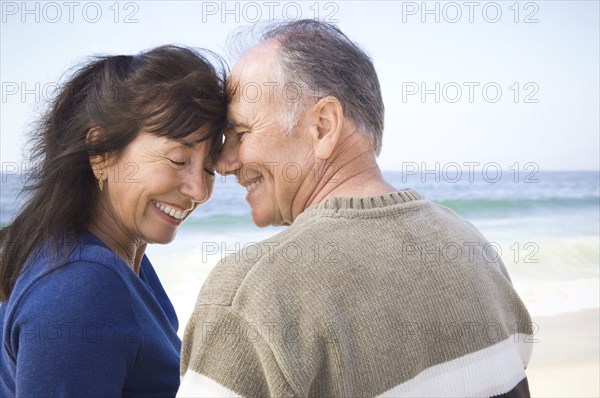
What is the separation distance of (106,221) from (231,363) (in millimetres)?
838

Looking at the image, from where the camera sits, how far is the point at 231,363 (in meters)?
1.43

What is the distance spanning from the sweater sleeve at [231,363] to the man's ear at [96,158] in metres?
0.73

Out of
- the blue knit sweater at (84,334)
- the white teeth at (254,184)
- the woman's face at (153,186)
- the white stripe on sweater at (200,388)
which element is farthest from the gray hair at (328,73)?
the white stripe on sweater at (200,388)

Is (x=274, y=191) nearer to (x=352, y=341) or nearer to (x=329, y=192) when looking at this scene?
(x=329, y=192)

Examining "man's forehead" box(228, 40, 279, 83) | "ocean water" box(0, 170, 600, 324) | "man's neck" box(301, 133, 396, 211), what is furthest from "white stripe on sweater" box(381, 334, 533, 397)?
"ocean water" box(0, 170, 600, 324)

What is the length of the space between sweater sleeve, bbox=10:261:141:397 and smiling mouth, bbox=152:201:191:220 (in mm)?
407

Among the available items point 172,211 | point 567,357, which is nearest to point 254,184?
point 172,211

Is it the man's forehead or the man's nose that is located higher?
the man's forehead

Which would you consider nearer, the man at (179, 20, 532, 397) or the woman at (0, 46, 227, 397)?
the man at (179, 20, 532, 397)

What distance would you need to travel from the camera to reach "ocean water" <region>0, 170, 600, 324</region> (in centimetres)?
936

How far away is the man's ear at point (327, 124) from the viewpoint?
1.86 meters

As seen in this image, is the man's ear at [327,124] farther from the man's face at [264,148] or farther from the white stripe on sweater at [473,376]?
the white stripe on sweater at [473,376]

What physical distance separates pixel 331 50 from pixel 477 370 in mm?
844

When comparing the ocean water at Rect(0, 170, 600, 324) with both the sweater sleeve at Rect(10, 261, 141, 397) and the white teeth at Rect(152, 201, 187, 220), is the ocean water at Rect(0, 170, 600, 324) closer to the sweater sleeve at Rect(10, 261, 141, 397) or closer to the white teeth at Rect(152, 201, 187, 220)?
the white teeth at Rect(152, 201, 187, 220)
